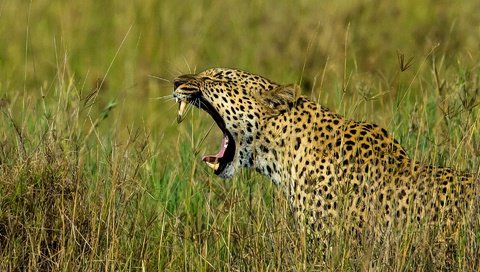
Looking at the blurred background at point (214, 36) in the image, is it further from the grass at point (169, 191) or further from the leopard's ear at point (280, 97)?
the leopard's ear at point (280, 97)

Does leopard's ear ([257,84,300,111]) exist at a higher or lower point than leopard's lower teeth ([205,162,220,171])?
higher

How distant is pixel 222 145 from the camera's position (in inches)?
284

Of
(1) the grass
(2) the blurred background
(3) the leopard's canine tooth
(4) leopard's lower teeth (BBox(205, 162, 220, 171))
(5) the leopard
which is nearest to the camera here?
(1) the grass

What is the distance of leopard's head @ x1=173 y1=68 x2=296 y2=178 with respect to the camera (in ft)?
23.2

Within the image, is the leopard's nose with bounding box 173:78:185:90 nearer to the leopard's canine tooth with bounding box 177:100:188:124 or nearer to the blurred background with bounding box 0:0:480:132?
the leopard's canine tooth with bounding box 177:100:188:124

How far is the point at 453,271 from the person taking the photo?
629cm

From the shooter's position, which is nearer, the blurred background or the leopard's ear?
the leopard's ear

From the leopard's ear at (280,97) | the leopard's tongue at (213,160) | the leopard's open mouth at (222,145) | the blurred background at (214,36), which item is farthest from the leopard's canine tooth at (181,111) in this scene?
the blurred background at (214,36)

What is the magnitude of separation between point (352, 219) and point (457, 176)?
1.65 ft

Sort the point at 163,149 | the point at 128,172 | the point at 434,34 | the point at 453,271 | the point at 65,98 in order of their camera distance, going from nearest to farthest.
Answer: the point at 453,271
the point at 128,172
the point at 65,98
the point at 163,149
the point at 434,34

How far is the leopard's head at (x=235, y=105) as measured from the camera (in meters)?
7.09

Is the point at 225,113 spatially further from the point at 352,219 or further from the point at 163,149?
the point at 163,149

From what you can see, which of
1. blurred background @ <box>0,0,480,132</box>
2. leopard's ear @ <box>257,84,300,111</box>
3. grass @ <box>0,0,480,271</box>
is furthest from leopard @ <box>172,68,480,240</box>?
blurred background @ <box>0,0,480,132</box>

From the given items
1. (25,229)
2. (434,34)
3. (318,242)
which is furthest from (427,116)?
(434,34)
